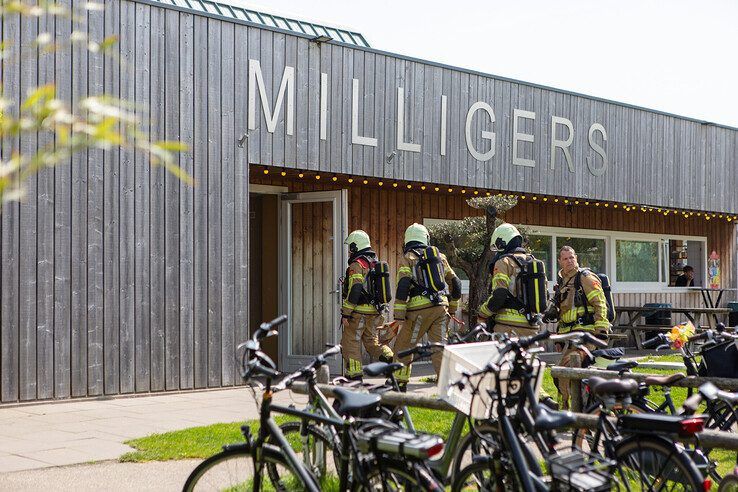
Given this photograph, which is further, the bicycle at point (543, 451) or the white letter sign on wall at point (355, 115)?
the white letter sign on wall at point (355, 115)

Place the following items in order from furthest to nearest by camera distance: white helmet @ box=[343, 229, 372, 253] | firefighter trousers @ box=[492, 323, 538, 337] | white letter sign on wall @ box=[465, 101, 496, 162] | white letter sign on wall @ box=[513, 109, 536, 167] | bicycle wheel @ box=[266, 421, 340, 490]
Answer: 1. white letter sign on wall @ box=[513, 109, 536, 167]
2. white letter sign on wall @ box=[465, 101, 496, 162]
3. white helmet @ box=[343, 229, 372, 253]
4. firefighter trousers @ box=[492, 323, 538, 337]
5. bicycle wheel @ box=[266, 421, 340, 490]

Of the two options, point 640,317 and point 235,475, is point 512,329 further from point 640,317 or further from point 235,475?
point 640,317

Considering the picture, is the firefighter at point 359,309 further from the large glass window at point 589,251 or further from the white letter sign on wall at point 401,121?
the large glass window at point 589,251

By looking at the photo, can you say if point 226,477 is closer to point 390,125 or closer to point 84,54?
point 84,54

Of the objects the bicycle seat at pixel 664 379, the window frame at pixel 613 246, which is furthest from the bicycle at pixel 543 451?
the window frame at pixel 613 246

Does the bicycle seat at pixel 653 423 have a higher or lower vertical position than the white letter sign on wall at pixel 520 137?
lower

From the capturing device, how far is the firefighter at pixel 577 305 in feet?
29.9

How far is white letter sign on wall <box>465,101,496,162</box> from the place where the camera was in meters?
15.3

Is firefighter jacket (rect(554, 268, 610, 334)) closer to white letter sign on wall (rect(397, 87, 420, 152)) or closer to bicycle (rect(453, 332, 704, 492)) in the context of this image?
bicycle (rect(453, 332, 704, 492))

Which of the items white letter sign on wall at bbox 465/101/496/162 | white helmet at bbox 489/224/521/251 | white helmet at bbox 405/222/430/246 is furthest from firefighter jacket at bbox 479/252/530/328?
white letter sign on wall at bbox 465/101/496/162

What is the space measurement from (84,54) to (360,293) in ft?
13.2

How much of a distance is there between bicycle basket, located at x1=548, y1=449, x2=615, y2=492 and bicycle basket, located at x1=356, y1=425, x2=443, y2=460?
1.62 feet

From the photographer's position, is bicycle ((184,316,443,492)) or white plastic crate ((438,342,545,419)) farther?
white plastic crate ((438,342,545,419))

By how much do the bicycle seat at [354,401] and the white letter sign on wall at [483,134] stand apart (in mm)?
10966
